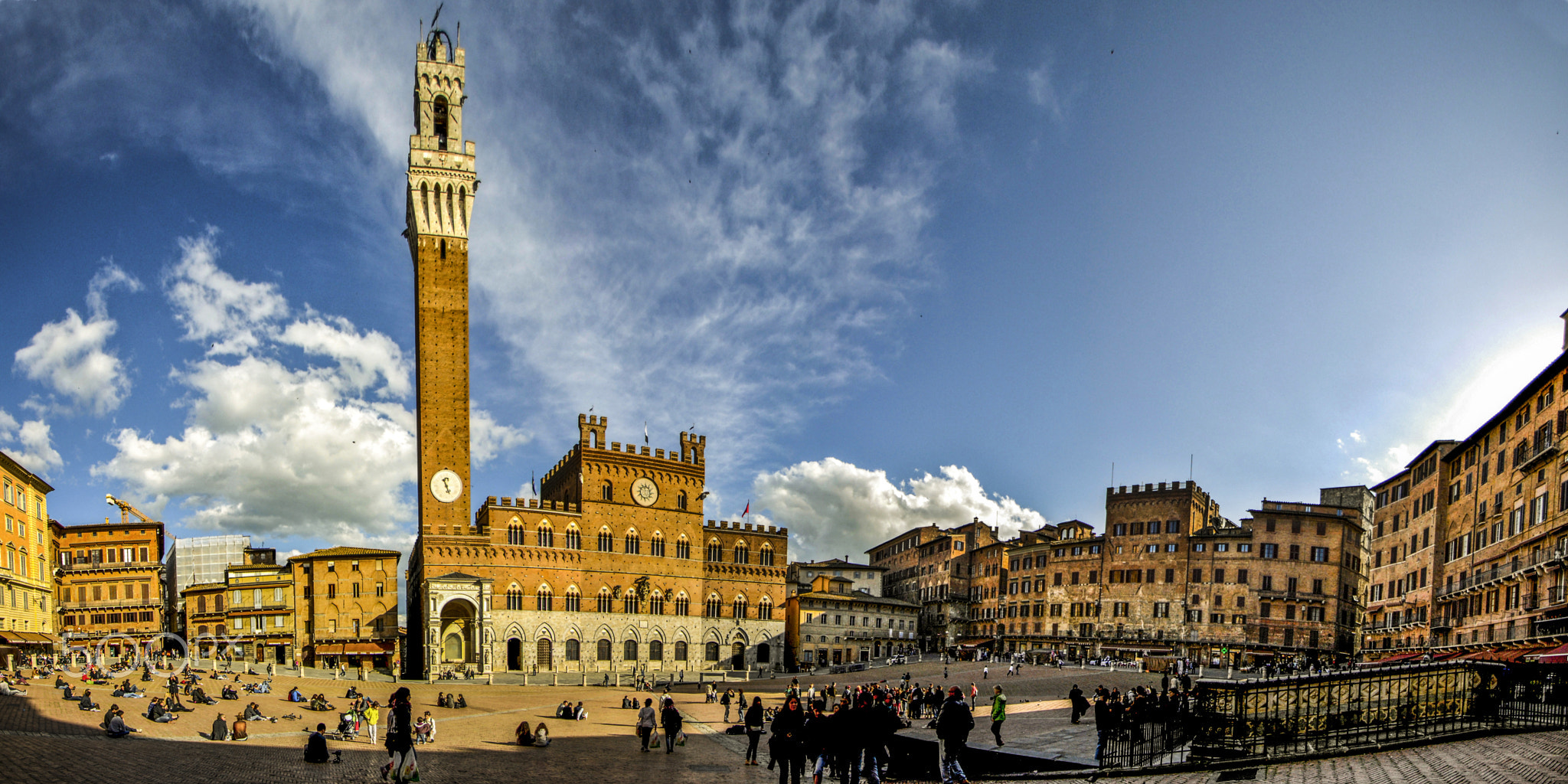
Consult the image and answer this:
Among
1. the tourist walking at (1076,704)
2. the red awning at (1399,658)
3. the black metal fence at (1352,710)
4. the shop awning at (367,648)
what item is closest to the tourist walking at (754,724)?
the black metal fence at (1352,710)

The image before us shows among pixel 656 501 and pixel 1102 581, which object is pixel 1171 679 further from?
pixel 656 501

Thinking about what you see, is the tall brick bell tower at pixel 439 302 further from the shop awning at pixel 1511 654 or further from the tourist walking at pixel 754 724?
the shop awning at pixel 1511 654

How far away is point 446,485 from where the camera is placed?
5853 centimetres

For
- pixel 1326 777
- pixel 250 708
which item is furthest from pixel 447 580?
pixel 1326 777

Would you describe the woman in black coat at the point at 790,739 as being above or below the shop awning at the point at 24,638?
above

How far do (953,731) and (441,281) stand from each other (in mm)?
54054

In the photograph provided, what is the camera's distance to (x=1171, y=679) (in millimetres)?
44500

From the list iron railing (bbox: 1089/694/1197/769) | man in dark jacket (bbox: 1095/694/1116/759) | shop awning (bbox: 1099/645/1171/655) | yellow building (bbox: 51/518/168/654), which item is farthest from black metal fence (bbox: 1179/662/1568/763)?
yellow building (bbox: 51/518/168/654)

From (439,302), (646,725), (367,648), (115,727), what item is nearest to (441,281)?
(439,302)

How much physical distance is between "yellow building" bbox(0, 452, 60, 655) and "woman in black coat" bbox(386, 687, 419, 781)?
136 ft

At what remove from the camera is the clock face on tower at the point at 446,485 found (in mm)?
58219

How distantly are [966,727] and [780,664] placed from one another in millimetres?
55886

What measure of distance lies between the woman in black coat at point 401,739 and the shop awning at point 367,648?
53.6 m

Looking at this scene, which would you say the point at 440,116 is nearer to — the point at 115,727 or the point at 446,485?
the point at 446,485
